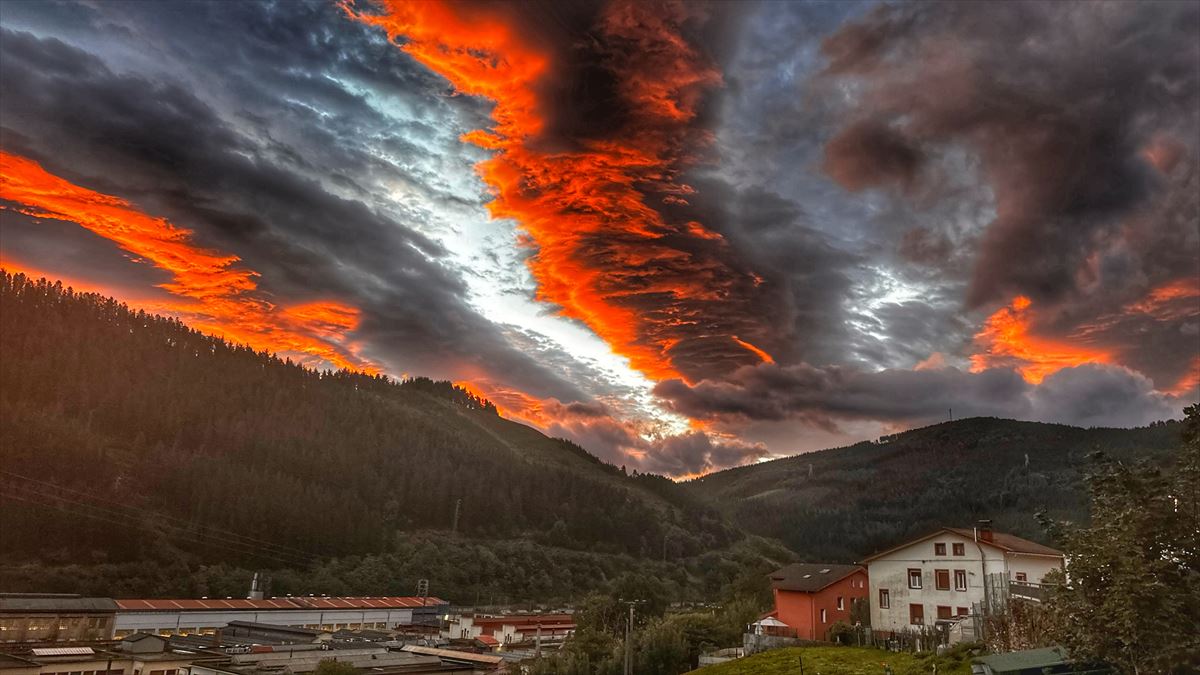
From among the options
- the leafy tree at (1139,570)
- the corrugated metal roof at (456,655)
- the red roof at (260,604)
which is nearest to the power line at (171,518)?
the red roof at (260,604)

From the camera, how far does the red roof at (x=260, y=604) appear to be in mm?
65500

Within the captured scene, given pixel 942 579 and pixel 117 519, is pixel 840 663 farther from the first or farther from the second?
pixel 117 519

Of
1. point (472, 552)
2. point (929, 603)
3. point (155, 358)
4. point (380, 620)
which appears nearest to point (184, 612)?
point (380, 620)

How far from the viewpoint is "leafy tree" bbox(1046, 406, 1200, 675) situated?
60.3 feet

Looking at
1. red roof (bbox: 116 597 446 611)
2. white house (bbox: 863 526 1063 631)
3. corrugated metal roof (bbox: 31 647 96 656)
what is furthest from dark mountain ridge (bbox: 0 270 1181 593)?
corrugated metal roof (bbox: 31 647 96 656)

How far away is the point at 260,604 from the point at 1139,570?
77370mm

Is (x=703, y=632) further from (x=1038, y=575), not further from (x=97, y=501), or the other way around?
(x=97, y=501)

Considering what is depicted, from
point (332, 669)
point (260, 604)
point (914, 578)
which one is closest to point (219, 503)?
point (260, 604)

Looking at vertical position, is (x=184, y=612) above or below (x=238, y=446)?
below

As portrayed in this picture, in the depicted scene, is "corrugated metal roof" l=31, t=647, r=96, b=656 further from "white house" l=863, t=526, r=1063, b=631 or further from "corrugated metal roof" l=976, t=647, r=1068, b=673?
"white house" l=863, t=526, r=1063, b=631

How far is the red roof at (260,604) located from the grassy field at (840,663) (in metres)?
51.5

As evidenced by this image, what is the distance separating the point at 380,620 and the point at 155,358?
138 meters

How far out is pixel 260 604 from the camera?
74625mm

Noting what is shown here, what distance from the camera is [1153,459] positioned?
20906 millimetres
